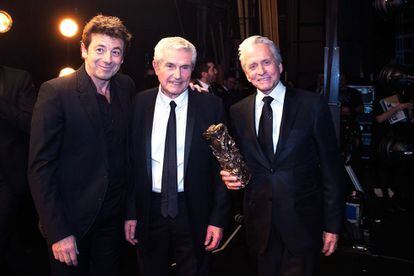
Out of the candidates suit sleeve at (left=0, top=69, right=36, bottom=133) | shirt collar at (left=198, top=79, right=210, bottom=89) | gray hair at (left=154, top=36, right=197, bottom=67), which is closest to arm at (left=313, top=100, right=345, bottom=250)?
gray hair at (left=154, top=36, right=197, bottom=67)

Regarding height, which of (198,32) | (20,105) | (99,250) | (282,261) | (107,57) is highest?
(198,32)

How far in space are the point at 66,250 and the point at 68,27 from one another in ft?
11.0

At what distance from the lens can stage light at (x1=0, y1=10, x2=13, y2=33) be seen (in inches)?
145

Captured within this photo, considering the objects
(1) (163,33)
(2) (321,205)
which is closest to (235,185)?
(2) (321,205)

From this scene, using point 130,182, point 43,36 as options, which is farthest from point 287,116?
point 43,36

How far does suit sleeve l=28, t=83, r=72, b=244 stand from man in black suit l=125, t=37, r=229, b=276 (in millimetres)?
383

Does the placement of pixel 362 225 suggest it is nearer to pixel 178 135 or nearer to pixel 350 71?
pixel 178 135

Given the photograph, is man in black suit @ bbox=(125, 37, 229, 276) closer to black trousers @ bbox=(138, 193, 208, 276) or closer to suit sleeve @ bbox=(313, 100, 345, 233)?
black trousers @ bbox=(138, 193, 208, 276)

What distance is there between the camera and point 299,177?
1.86 m

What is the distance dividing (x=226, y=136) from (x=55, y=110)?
790 mm

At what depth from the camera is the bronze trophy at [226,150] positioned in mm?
1680

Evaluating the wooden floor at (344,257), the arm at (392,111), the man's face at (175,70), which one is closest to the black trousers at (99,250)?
the man's face at (175,70)

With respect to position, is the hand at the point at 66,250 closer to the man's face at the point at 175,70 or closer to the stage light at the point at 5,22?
the man's face at the point at 175,70

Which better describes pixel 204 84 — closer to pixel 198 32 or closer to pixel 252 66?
pixel 252 66
